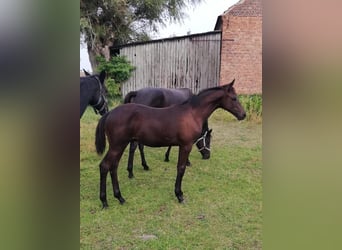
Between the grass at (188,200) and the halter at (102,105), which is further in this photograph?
the halter at (102,105)

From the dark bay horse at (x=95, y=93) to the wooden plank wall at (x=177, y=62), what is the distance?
16 centimetres

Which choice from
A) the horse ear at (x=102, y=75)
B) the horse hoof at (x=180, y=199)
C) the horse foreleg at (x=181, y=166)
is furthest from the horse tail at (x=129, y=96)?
the horse hoof at (x=180, y=199)

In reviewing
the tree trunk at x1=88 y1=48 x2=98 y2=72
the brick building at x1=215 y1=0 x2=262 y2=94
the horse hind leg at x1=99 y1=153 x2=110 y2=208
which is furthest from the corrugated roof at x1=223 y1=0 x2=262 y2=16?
the horse hind leg at x1=99 y1=153 x2=110 y2=208

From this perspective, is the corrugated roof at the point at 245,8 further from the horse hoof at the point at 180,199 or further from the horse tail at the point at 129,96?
the horse hoof at the point at 180,199

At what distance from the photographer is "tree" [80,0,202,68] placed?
156 cm

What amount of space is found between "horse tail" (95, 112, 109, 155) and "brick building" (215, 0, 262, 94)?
81cm

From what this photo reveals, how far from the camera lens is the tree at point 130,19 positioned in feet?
5.12

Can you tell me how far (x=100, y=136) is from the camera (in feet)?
5.96

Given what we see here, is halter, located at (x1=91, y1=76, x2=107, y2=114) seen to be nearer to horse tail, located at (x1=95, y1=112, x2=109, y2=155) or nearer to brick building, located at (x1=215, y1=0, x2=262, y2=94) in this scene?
horse tail, located at (x1=95, y1=112, x2=109, y2=155)
